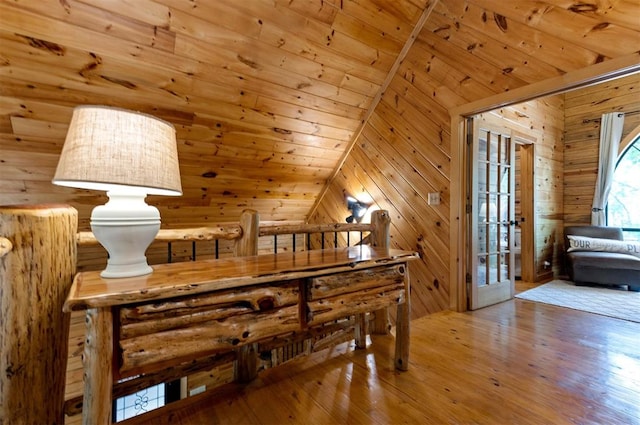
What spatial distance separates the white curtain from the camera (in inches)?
168

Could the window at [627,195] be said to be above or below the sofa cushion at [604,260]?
above

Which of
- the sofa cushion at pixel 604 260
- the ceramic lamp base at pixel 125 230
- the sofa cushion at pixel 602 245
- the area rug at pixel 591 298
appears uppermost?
the ceramic lamp base at pixel 125 230

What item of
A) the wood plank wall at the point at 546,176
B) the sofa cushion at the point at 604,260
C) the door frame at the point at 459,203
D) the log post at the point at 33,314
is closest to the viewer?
the log post at the point at 33,314

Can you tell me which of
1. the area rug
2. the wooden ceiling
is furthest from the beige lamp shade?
the area rug

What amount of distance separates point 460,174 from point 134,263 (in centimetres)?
258

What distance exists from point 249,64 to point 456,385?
2677mm

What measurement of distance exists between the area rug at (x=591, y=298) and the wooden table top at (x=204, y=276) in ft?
8.49

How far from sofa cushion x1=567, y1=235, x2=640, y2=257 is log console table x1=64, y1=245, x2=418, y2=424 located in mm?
4116

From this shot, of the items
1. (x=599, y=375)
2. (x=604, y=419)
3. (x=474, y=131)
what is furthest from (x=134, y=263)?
(x=474, y=131)

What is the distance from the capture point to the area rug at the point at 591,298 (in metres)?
2.82

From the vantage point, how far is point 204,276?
1.13 metres

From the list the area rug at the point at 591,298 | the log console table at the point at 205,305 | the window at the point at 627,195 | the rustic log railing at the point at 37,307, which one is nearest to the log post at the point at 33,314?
the rustic log railing at the point at 37,307

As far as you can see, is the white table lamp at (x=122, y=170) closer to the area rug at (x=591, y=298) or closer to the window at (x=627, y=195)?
the area rug at (x=591, y=298)

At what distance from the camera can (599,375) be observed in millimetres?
1695
